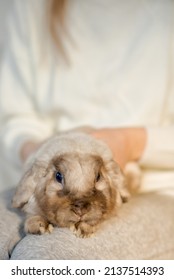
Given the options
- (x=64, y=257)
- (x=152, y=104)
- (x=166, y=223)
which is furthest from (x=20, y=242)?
(x=152, y=104)

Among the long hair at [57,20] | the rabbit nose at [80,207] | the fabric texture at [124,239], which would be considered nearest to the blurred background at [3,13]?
the long hair at [57,20]

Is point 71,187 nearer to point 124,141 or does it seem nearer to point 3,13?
point 124,141

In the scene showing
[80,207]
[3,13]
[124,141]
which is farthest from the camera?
[3,13]

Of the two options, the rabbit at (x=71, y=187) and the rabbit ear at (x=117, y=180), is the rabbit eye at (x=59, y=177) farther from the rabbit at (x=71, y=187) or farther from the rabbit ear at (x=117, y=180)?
the rabbit ear at (x=117, y=180)

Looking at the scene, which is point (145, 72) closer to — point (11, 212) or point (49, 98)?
point (49, 98)

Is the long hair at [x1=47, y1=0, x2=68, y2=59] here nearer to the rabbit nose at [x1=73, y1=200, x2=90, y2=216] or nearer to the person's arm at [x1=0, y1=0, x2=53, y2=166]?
the person's arm at [x1=0, y1=0, x2=53, y2=166]

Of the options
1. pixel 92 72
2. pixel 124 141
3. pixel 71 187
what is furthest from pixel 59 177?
pixel 92 72

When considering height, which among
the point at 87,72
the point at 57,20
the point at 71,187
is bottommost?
the point at 71,187

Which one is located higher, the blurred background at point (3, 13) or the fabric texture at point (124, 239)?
the blurred background at point (3, 13)
